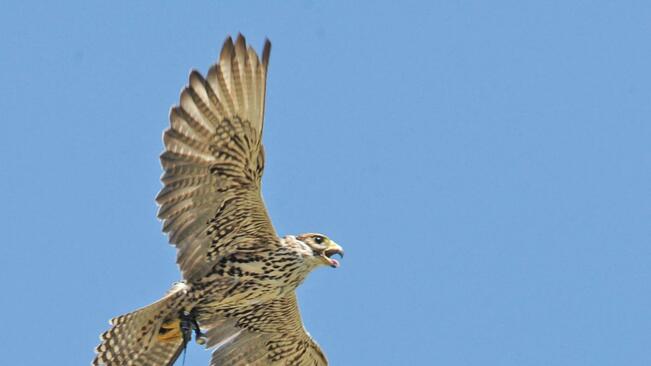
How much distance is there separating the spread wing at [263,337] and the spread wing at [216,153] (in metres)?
1.31

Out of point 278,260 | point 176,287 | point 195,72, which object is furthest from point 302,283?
point 195,72

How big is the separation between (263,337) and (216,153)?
258 centimetres

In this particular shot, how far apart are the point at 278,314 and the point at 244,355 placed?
64 cm

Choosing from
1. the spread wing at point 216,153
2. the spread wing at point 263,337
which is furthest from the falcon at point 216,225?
the spread wing at point 263,337

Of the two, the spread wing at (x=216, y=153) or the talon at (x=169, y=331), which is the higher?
the spread wing at (x=216, y=153)

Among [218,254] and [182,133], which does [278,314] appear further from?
[182,133]

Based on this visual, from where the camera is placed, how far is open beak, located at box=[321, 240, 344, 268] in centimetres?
1291

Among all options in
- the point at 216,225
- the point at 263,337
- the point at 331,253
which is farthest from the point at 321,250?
the point at 263,337

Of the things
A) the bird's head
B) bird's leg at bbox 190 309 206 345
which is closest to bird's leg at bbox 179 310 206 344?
bird's leg at bbox 190 309 206 345

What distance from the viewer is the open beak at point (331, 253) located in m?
12.9

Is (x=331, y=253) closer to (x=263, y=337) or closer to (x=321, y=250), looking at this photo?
(x=321, y=250)

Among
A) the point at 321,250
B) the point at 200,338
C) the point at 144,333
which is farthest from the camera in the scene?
the point at 200,338

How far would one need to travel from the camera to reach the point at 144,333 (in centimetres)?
1318

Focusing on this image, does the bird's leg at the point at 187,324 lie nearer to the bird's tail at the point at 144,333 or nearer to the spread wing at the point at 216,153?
the bird's tail at the point at 144,333
